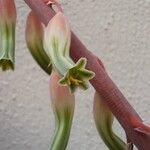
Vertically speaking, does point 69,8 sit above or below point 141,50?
above

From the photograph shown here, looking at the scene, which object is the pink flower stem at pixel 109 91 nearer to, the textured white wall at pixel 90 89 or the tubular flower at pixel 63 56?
the tubular flower at pixel 63 56

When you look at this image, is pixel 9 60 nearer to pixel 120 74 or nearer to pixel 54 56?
pixel 54 56

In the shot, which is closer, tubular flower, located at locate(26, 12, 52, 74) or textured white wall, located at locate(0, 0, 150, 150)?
tubular flower, located at locate(26, 12, 52, 74)

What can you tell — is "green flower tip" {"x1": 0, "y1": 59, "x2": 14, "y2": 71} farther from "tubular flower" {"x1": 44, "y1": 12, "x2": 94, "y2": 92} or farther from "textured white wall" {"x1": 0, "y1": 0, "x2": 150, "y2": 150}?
"textured white wall" {"x1": 0, "y1": 0, "x2": 150, "y2": 150}

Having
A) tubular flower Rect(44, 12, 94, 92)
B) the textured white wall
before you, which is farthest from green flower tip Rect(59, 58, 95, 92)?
the textured white wall

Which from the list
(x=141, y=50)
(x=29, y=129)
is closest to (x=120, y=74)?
(x=141, y=50)

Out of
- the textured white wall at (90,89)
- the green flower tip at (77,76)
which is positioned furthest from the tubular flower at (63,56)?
the textured white wall at (90,89)
